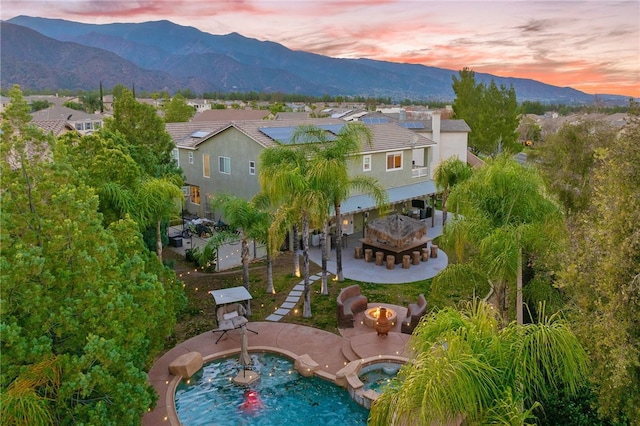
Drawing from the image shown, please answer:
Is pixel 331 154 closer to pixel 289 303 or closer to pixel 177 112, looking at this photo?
pixel 289 303

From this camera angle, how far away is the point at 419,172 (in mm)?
34969

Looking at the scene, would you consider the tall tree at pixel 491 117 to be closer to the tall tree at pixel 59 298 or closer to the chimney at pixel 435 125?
the chimney at pixel 435 125

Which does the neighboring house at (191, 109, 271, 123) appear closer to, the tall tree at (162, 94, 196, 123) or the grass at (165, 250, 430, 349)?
the tall tree at (162, 94, 196, 123)

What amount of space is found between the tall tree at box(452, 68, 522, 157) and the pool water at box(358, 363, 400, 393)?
4145 cm

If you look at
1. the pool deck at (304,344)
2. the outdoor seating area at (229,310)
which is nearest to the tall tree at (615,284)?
the pool deck at (304,344)

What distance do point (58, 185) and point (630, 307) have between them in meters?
10.3

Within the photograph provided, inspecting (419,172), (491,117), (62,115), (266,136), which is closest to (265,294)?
(266,136)

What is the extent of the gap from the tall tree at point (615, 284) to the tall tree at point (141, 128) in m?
18.3

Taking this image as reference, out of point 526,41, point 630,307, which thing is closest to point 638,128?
point 630,307

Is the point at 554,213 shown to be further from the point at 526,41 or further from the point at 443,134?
the point at 443,134

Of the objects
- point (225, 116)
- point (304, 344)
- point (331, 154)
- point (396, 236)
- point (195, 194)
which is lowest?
point (304, 344)

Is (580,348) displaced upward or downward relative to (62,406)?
upward

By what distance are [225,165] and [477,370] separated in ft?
82.8

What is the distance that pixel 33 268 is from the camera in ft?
24.2
